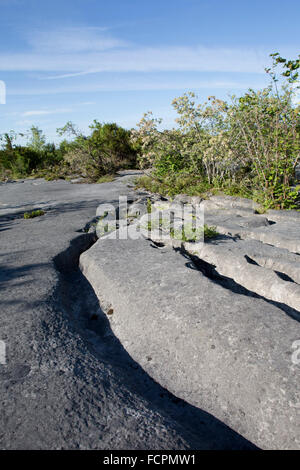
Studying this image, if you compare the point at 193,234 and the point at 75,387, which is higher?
the point at 193,234

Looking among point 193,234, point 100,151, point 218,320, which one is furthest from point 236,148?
point 100,151

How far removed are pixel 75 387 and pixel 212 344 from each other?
1.07 m

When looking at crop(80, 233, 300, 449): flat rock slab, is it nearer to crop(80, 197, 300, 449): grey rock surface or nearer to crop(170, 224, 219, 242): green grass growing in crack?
crop(80, 197, 300, 449): grey rock surface

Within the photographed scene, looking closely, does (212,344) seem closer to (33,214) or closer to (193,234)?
(193,234)

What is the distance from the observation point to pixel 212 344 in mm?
2396

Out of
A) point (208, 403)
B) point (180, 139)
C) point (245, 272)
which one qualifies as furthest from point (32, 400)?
point (180, 139)

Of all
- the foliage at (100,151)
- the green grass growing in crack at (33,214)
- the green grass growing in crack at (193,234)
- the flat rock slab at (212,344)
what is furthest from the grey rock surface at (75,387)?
the foliage at (100,151)

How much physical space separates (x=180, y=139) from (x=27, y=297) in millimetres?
8670

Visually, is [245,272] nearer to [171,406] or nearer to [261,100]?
[171,406]

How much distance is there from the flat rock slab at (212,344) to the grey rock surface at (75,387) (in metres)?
0.09

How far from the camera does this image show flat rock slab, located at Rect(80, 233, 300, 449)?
1.92m

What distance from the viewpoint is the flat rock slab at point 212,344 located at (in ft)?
6.29

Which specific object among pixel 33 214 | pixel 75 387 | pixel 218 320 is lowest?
pixel 75 387

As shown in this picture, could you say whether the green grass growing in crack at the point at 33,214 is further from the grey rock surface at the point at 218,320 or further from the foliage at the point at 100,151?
the foliage at the point at 100,151
